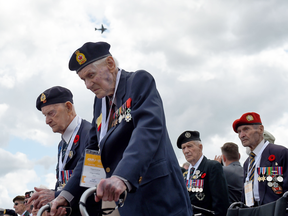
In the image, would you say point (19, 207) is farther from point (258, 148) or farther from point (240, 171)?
point (258, 148)

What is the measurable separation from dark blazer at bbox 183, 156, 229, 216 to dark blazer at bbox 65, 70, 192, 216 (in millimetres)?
3613

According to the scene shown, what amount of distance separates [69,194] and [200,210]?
3.46 m

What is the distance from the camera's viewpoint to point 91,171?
2.80 metres

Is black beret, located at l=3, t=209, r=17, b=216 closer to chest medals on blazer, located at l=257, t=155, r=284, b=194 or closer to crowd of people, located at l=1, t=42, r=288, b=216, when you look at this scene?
crowd of people, located at l=1, t=42, r=288, b=216

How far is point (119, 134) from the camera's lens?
237 cm

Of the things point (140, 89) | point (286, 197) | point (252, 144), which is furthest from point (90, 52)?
point (252, 144)

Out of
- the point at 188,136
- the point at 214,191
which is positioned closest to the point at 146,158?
the point at 214,191

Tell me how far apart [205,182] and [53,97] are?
3.10 m

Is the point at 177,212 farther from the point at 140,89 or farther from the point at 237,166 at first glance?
the point at 237,166

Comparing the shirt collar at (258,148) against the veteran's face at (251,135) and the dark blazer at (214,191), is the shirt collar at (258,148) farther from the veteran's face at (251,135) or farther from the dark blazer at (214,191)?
the dark blazer at (214,191)

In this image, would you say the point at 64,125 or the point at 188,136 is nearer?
the point at 64,125

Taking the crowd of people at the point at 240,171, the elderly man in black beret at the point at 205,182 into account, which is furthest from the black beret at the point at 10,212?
the elderly man in black beret at the point at 205,182

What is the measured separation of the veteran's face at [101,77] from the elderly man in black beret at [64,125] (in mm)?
1149

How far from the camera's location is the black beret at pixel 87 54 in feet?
9.14
